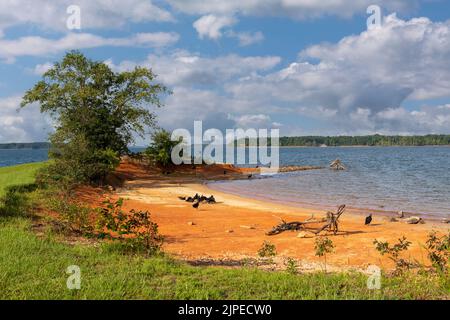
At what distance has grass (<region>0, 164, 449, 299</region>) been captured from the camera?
20.4 ft

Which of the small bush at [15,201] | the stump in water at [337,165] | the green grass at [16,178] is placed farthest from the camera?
the stump in water at [337,165]

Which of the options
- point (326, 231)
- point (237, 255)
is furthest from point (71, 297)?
point (326, 231)

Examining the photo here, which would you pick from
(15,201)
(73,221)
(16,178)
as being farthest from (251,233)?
(16,178)

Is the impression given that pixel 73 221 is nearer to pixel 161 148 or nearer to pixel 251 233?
pixel 251 233

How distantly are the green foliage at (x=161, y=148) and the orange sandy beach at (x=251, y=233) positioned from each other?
16.8 m

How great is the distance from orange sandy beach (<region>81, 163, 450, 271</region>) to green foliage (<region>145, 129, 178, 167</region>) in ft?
55.1

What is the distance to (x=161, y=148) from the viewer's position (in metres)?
43.9

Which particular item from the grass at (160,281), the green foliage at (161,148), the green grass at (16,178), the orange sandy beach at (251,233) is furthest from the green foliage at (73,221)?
the green foliage at (161,148)

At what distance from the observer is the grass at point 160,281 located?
6223 millimetres

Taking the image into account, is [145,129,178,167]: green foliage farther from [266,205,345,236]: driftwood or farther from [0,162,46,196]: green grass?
[266,205,345,236]: driftwood

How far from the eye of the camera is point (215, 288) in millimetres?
6539

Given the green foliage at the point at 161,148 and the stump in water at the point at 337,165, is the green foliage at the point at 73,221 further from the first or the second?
the stump in water at the point at 337,165

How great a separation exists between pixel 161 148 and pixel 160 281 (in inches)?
1483

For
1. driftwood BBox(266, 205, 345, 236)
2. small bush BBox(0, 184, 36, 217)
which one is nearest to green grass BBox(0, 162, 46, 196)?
small bush BBox(0, 184, 36, 217)
